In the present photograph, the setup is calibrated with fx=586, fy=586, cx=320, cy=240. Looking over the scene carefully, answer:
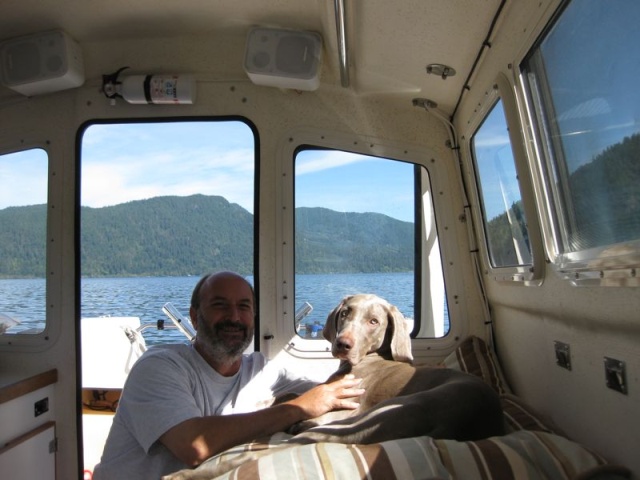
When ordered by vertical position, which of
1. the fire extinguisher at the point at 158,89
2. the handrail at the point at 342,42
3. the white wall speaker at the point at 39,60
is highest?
the white wall speaker at the point at 39,60

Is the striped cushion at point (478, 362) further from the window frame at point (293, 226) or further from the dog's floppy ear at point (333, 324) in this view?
the dog's floppy ear at point (333, 324)

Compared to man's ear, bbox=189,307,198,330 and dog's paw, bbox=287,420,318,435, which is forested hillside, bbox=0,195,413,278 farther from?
dog's paw, bbox=287,420,318,435

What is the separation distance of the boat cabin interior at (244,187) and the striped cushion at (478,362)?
1cm

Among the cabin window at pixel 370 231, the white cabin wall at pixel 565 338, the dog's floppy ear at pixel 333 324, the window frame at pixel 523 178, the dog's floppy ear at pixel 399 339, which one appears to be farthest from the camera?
the cabin window at pixel 370 231

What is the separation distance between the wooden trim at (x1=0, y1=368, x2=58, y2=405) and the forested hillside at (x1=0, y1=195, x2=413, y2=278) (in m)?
0.62

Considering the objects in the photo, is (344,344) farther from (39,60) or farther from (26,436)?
(39,60)

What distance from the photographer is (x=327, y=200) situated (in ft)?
11.7

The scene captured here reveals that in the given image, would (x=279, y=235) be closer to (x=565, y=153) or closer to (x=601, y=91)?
(x=565, y=153)

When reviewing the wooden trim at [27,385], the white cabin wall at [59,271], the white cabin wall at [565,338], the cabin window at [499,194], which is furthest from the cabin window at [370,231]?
the wooden trim at [27,385]

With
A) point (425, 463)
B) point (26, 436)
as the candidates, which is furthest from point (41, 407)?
point (425, 463)

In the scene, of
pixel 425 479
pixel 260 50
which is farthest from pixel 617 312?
Result: pixel 260 50

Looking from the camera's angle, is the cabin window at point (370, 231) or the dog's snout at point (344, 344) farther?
the cabin window at point (370, 231)

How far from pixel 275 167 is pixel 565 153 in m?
1.92

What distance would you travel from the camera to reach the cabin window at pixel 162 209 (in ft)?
11.8
